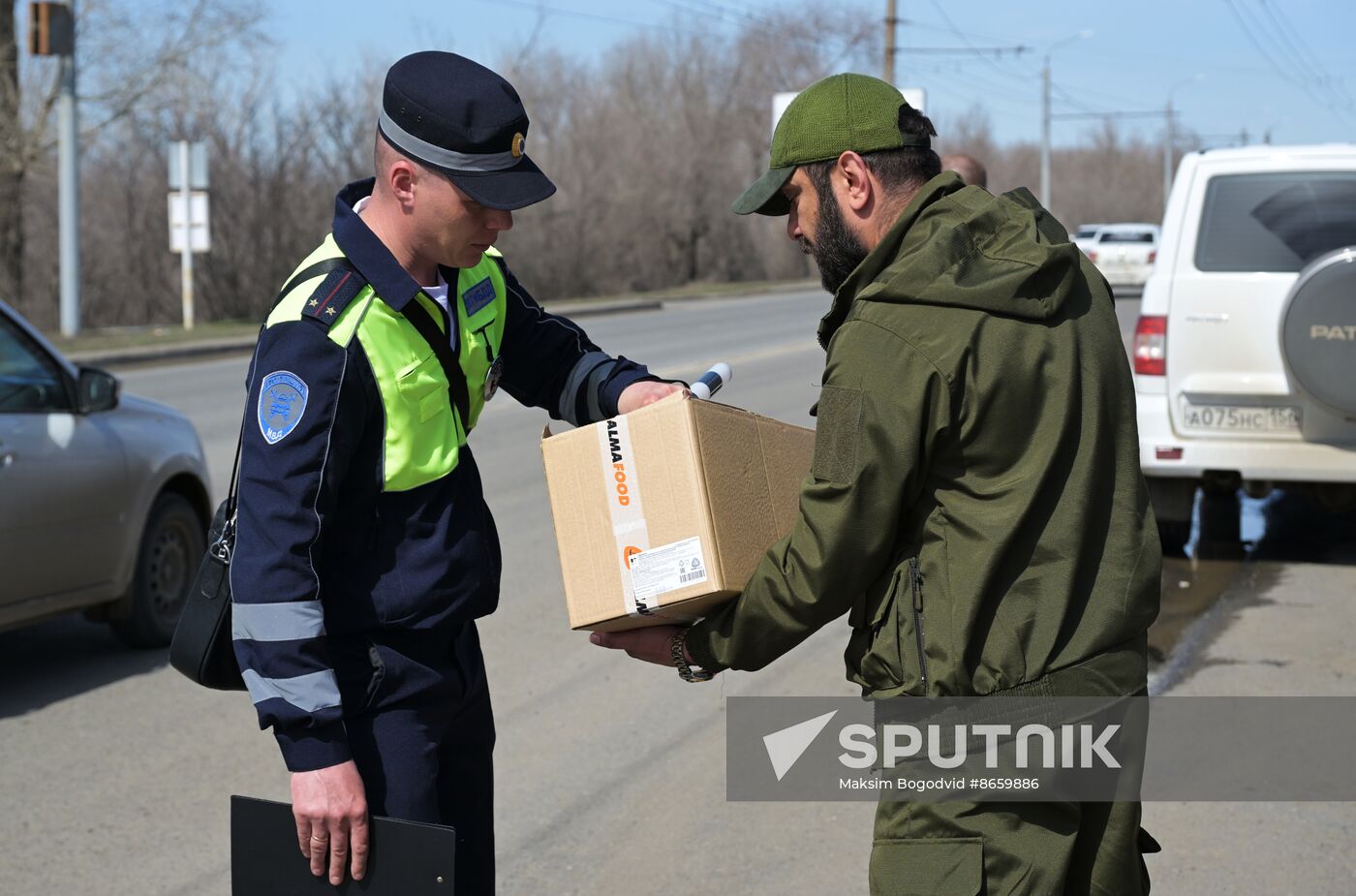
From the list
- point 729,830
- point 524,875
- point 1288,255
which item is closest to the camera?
point 524,875

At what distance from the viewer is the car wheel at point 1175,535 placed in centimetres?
823

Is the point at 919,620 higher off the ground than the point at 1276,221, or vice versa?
the point at 1276,221

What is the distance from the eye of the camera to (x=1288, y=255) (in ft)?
24.8

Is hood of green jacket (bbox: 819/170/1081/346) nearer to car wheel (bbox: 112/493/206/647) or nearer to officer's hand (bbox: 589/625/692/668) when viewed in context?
officer's hand (bbox: 589/625/692/668)

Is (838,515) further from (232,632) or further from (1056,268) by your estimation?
(232,632)

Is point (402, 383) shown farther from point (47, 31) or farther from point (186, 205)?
point (186, 205)

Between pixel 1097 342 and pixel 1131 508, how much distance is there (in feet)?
0.91

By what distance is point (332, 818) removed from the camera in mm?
2455

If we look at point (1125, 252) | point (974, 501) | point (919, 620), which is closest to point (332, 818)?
point (919, 620)

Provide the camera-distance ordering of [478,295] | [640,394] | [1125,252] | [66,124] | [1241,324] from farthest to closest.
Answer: [1125,252] → [66,124] → [1241,324] → [640,394] → [478,295]

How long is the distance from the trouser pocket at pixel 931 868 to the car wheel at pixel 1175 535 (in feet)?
20.5

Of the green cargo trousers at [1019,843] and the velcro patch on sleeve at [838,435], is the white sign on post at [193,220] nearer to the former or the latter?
the velcro patch on sleeve at [838,435]

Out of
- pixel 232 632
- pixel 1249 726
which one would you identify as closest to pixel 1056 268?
pixel 232 632

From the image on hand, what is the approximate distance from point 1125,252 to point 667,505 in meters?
34.6
